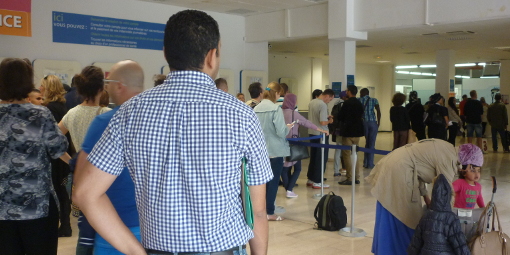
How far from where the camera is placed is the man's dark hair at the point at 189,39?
4.97 feet

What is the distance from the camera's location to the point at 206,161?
1.46m

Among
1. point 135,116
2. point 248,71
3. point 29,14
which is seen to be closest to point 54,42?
point 29,14

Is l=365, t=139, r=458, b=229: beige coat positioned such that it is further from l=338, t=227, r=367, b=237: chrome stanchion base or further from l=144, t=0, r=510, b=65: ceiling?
l=144, t=0, r=510, b=65: ceiling

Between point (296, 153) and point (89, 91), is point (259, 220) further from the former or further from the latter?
point (296, 153)

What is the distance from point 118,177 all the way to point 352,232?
403 cm

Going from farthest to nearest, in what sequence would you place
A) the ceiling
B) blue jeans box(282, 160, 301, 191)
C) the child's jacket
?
the ceiling
blue jeans box(282, 160, 301, 191)
the child's jacket

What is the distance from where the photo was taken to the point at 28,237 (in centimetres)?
300

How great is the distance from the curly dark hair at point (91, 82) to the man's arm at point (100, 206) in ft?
5.80

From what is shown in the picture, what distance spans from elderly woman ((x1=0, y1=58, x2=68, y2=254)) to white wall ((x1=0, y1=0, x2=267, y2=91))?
22.7 ft

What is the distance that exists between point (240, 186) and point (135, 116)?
1.22 ft

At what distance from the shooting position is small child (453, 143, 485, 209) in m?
3.87

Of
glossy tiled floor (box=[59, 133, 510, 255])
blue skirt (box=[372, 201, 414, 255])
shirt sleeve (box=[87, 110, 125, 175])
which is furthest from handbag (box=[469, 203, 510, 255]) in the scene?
shirt sleeve (box=[87, 110, 125, 175])

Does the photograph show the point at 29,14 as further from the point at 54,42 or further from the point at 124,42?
the point at 124,42

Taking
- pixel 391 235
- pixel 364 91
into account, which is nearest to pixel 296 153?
pixel 391 235
